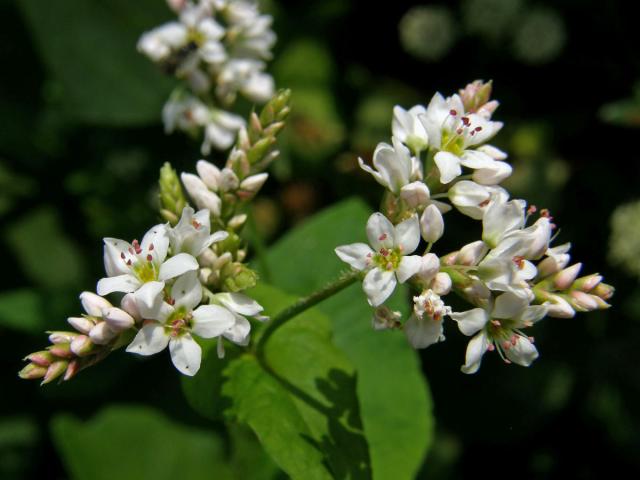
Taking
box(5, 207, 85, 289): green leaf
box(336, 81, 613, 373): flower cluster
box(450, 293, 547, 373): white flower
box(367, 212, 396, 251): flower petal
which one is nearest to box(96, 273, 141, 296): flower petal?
box(336, 81, 613, 373): flower cluster

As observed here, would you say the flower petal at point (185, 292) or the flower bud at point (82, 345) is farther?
the flower petal at point (185, 292)

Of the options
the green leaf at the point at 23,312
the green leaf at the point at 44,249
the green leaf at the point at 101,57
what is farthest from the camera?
the green leaf at the point at 44,249

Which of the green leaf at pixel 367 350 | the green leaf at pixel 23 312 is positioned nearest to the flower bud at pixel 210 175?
the green leaf at pixel 367 350

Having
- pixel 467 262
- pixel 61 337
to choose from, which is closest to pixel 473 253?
pixel 467 262

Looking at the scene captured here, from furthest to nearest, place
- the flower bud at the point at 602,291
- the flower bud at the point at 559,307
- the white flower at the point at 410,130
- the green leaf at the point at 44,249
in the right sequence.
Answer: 1. the green leaf at the point at 44,249
2. the white flower at the point at 410,130
3. the flower bud at the point at 602,291
4. the flower bud at the point at 559,307

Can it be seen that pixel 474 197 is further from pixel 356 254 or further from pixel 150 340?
pixel 150 340

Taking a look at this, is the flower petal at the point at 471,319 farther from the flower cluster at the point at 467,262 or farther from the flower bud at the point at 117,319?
the flower bud at the point at 117,319
